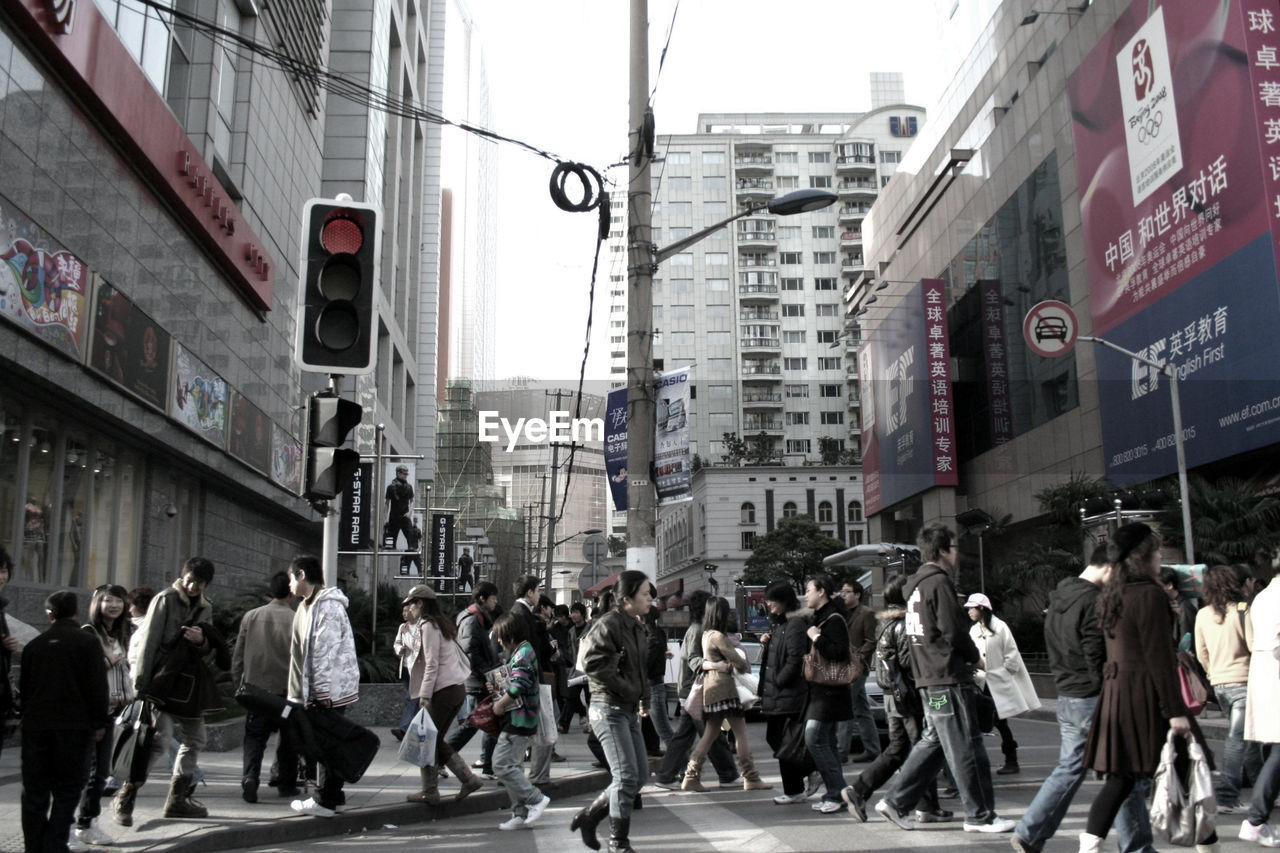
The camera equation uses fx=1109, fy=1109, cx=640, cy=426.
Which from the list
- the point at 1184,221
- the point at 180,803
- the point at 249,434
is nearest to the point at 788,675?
the point at 180,803

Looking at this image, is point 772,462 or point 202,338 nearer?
point 202,338

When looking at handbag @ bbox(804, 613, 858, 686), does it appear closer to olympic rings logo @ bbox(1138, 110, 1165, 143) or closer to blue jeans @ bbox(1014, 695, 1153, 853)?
blue jeans @ bbox(1014, 695, 1153, 853)

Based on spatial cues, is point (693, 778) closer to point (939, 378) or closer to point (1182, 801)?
point (1182, 801)

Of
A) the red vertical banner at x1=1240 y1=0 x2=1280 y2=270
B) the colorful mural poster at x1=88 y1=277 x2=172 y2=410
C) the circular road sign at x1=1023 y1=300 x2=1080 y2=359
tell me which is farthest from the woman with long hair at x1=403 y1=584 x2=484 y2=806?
the circular road sign at x1=1023 y1=300 x2=1080 y2=359

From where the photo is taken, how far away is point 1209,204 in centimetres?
2695

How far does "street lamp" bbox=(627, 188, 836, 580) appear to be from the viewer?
1137cm

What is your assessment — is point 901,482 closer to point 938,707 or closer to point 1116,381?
point 1116,381

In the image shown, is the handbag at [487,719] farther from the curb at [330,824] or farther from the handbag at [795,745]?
the handbag at [795,745]

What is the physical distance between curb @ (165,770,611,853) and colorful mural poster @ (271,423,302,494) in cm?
1764

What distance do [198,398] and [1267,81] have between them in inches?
936

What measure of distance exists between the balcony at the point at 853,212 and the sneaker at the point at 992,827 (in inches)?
3556

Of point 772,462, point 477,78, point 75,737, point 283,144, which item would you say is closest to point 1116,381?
point 283,144

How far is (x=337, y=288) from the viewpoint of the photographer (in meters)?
6.85

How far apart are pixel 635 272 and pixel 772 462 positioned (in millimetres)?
74644
